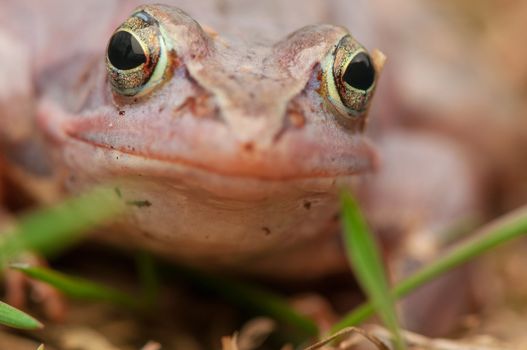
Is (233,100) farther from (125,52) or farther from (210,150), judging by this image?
(125,52)

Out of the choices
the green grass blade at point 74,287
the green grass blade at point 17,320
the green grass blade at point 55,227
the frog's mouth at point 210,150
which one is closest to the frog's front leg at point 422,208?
the frog's mouth at point 210,150

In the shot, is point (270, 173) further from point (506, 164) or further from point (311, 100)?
point (506, 164)

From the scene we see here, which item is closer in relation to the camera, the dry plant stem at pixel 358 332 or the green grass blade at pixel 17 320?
the green grass blade at pixel 17 320

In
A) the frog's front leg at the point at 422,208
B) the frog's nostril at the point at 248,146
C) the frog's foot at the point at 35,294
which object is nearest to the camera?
the frog's nostril at the point at 248,146

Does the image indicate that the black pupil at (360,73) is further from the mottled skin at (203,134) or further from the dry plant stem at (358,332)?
the dry plant stem at (358,332)

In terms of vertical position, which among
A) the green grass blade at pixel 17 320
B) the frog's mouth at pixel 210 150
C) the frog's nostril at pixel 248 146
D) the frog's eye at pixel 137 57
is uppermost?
the frog's eye at pixel 137 57

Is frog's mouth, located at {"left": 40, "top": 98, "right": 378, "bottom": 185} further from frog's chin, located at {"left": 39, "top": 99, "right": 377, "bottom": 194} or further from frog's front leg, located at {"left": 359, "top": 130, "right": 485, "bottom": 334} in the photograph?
frog's front leg, located at {"left": 359, "top": 130, "right": 485, "bottom": 334}

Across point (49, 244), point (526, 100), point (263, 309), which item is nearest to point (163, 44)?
point (49, 244)

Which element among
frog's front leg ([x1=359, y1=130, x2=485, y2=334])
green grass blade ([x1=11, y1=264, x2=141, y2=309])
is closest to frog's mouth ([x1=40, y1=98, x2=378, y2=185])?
green grass blade ([x1=11, y1=264, x2=141, y2=309])
